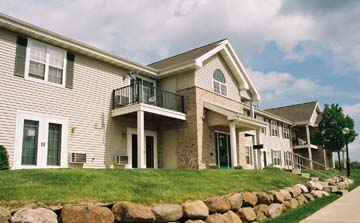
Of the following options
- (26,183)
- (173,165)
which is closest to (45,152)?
(26,183)

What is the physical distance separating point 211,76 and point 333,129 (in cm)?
2031

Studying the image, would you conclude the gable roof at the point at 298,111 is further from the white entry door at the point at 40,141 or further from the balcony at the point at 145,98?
the white entry door at the point at 40,141

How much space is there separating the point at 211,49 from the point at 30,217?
14962 millimetres

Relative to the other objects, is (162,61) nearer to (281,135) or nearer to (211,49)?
(211,49)

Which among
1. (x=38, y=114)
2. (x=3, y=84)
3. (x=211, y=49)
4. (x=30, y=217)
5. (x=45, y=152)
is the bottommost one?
(x=30, y=217)

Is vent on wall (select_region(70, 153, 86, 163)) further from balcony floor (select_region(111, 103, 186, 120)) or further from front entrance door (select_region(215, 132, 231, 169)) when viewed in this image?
front entrance door (select_region(215, 132, 231, 169))

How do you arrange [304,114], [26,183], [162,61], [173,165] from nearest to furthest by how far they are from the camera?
[26,183] → [173,165] → [162,61] → [304,114]

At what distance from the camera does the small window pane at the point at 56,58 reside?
13.7m

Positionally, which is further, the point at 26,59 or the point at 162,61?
the point at 162,61

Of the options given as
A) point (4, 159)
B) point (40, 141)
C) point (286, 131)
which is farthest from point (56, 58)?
point (286, 131)

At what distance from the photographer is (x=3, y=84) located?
39.6 ft

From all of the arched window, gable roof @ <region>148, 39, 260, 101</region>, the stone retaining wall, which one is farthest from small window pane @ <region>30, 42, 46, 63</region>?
the arched window

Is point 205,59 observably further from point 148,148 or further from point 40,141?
point 40,141

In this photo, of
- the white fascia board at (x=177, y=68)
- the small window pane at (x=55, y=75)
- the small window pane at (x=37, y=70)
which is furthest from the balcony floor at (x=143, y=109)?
the small window pane at (x=37, y=70)
